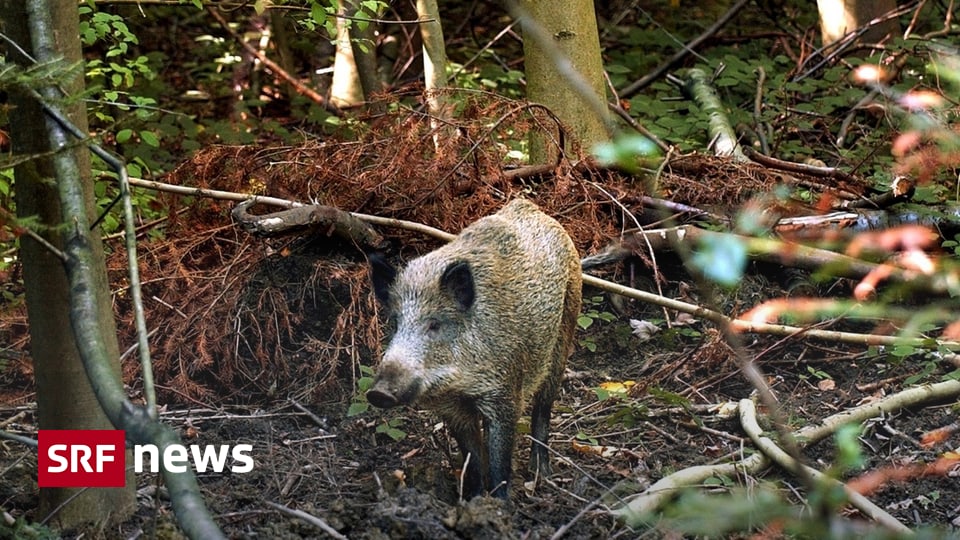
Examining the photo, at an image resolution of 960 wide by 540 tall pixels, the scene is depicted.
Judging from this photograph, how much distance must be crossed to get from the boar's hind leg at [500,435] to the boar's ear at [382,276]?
0.53 m

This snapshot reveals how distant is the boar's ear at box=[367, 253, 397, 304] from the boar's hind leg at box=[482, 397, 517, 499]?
1.75 ft

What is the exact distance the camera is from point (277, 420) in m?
4.79

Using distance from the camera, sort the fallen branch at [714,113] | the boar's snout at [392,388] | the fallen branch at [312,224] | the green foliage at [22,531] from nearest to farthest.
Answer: the green foliage at [22,531] → the boar's snout at [392,388] → the fallen branch at [312,224] → the fallen branch at [714,113]

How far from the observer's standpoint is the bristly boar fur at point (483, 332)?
3891 millimetres

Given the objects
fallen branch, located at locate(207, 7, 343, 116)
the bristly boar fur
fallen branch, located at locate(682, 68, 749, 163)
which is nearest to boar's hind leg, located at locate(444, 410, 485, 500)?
the bristly boar fur

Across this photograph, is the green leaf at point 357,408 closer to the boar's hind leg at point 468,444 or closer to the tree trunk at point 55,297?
the boar's hind leg at point 468,444

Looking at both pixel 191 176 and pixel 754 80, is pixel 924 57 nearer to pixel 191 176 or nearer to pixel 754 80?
pixel 754 80

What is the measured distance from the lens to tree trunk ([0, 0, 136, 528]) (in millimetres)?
3352

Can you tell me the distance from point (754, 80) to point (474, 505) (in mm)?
7143

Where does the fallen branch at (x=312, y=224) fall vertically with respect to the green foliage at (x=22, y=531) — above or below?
above

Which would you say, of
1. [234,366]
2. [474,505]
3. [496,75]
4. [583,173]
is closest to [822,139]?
[496,75]

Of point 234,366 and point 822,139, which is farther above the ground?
point 822,139

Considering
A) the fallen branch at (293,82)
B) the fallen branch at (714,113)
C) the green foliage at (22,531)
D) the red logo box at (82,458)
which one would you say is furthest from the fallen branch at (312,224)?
the fallen branch at (293,82)

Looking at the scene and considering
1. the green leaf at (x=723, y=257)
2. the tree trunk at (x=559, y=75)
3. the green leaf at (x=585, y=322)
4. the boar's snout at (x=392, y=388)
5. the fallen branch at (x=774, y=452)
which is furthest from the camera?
the tree trunk at (x=559, y=75)
